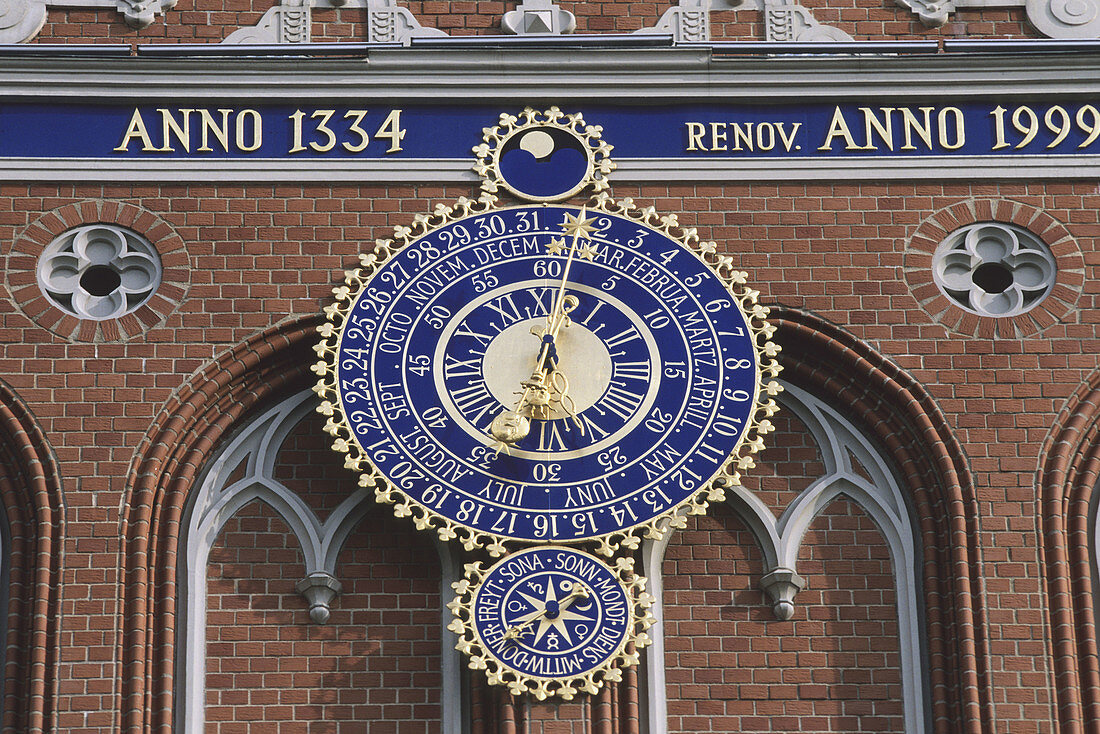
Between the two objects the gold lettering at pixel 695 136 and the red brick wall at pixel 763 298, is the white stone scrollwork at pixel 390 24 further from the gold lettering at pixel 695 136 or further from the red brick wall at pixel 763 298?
the gold lettering at pixel 695 136

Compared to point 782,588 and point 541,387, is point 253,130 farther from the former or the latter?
point 782,588

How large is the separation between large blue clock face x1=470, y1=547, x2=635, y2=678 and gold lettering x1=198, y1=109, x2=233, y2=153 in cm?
306

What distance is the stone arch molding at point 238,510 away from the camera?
1717 cm

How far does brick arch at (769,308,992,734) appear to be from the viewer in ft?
56.2

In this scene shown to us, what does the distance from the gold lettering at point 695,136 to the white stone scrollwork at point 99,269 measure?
305 cm

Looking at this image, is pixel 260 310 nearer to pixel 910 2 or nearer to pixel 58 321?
pixel 58 321

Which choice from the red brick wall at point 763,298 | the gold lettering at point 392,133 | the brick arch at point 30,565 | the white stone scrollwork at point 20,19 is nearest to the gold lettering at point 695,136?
the red brick wall at point 763,298

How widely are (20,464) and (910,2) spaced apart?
573 centimetres

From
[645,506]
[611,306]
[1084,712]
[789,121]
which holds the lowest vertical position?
[1084,712]

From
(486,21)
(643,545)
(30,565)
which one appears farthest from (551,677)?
(486,21)

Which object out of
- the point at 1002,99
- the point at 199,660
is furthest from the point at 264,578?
the point at 1002,99

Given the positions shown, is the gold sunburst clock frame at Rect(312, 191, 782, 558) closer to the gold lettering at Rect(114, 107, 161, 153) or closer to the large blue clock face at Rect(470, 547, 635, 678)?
the large blue clock face at Rect(470, 547, 635, 678)

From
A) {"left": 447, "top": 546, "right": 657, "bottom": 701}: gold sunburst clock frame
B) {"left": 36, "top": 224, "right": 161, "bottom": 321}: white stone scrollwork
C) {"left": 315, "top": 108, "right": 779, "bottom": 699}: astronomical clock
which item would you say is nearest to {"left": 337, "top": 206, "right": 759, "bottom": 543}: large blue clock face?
{"left": 315, "top": 108, "right": 779, "bottom": 699}: astronomical clock

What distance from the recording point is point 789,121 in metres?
18.6
